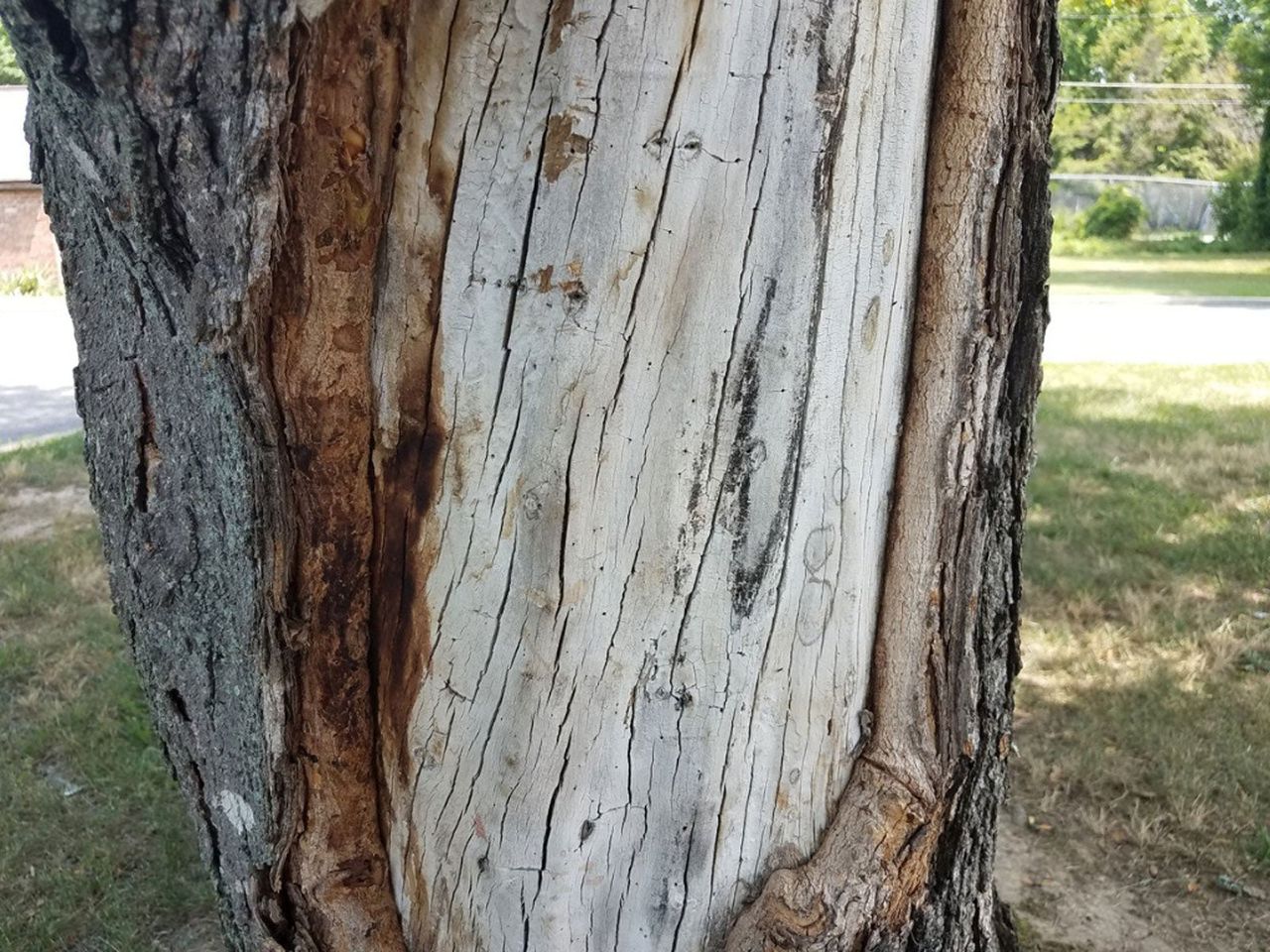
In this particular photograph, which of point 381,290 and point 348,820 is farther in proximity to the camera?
point 348,820

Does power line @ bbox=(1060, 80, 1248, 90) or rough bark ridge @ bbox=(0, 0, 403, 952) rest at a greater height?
power line @ bbox=(1060, 80, 1248, 90)

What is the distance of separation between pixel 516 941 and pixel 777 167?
3.81ft

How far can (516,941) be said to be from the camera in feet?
5.38

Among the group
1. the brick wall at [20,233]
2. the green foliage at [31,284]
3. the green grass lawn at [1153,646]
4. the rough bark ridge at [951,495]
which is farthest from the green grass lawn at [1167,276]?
the brick wall at [20,233]

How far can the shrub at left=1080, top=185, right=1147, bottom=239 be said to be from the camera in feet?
108

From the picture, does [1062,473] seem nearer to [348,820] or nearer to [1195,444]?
[1195,444]

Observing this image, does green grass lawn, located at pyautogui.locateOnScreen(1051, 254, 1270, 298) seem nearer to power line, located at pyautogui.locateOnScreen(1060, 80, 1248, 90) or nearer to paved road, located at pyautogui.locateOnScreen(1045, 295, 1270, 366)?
paved road, located at pyautogui.locateOnScreen(1045, 295, 1270, 366)

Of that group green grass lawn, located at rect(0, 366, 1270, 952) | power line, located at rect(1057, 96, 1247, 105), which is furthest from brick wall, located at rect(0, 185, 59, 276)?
power line, located at rect(1057, 96, 1247, 105)

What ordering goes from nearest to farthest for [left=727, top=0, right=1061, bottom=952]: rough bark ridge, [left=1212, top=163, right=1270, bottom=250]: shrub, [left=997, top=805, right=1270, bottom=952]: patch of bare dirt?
[left=727, top=0, right=1061, bottom=952]: rough bark ridge
[left=997, top=805, right=1270, bottom=952]: patch of bare dirt
[left=1212, top=163, right=1270, bottom=250]: shrub

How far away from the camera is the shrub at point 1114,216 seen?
108 ft

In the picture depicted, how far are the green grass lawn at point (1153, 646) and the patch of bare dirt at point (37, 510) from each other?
507 cm

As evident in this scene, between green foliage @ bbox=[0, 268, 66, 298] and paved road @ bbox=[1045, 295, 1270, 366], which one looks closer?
paved road @ bbox=[1045, 295, 1270, 366]

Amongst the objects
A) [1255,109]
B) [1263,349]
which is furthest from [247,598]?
[1255,109]

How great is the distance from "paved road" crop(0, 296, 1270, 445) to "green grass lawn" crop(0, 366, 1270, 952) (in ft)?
12.7
